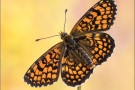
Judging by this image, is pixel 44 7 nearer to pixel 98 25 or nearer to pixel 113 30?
pixel 113 30

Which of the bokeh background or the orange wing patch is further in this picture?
the bokeh background

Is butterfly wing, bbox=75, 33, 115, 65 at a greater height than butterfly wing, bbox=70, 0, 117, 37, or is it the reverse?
butterfly wing, bbox=70, 0, 117, 37

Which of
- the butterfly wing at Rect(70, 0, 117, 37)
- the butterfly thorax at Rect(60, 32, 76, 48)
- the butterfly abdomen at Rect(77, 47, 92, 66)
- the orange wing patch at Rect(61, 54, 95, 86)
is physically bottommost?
the orange wing patch at Rect(61, 54, 95, 86)

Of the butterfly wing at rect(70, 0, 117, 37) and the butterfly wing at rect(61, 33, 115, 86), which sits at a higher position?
the butterfly wing at rect(70, 0, 117, 37)

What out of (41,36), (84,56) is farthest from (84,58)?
(41,36)
